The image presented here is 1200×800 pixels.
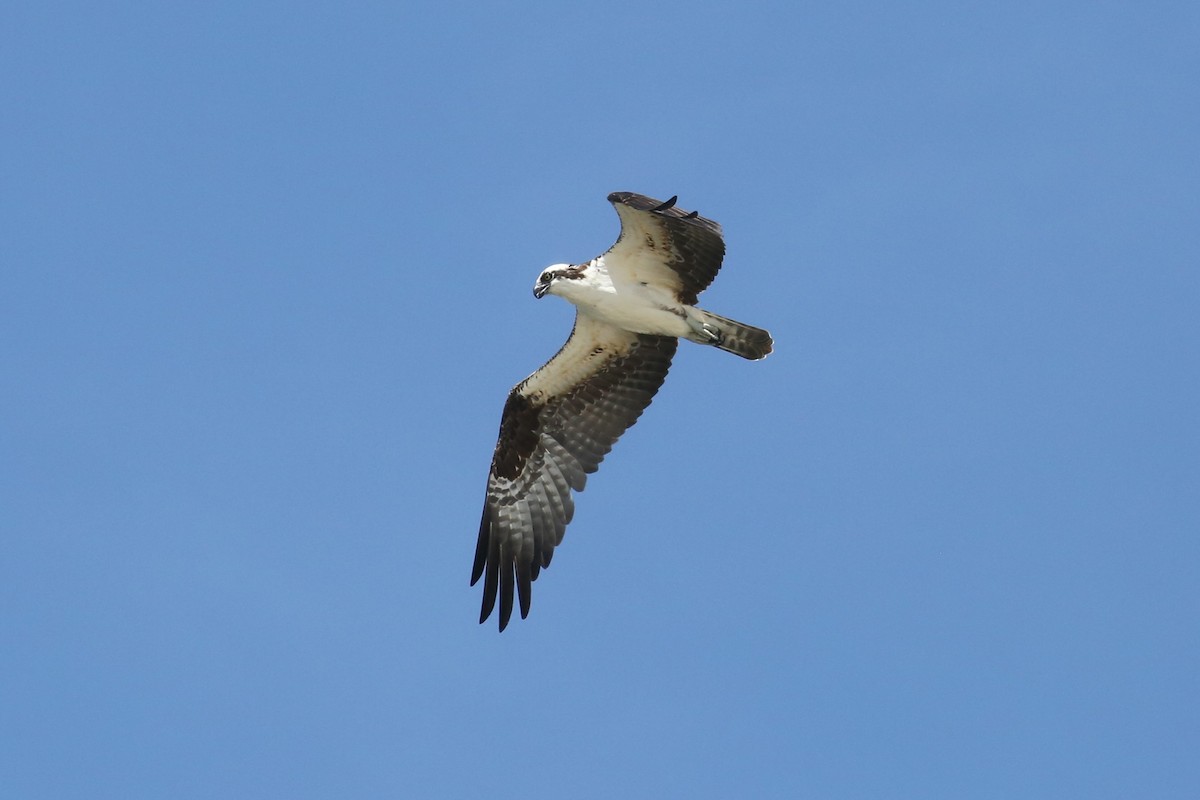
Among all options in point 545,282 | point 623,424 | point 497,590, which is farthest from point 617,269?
point 497,590

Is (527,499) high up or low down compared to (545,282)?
down

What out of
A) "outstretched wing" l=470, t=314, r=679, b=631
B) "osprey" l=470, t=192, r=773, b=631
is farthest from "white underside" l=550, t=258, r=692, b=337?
"outstretched wing" l=470, t=314, r=679, b=631

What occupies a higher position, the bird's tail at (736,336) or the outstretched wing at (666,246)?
the outstretched wing at (666,246)

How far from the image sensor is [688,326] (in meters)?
16.0

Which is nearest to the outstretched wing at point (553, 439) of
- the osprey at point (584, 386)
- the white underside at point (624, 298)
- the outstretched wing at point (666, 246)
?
the osprey at point (584, 386)

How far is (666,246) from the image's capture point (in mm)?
15609

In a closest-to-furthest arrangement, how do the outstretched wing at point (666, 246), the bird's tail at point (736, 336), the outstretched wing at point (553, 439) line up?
1. the outstretched wing at point (666, 246)
2. the bird's tail at point (736, 336)
3. the outstretched wing at point (553, 439)

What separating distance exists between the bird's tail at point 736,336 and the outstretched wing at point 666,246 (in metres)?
0.25

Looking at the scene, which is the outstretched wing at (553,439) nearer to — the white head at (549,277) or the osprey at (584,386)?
the osprey at (584,386)

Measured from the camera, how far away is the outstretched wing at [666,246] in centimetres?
1508

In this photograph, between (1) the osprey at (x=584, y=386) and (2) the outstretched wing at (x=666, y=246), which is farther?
(1) the osprey at (x=584, y=386)

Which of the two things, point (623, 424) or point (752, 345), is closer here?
point (752, 345)

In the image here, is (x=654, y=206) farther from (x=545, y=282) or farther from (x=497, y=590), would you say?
(x=497, y=590)

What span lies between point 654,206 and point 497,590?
4.45 metres
